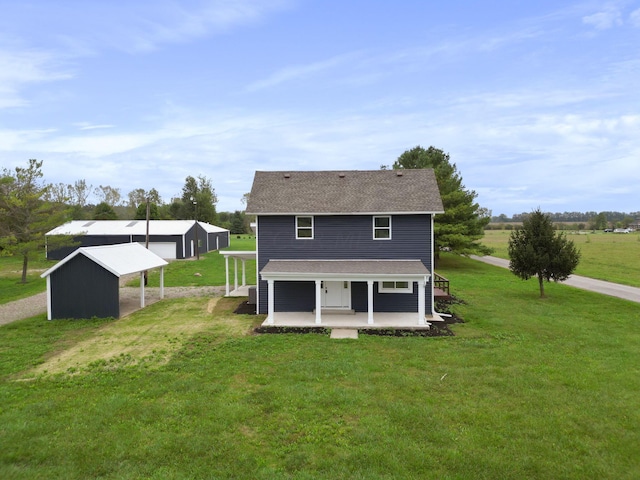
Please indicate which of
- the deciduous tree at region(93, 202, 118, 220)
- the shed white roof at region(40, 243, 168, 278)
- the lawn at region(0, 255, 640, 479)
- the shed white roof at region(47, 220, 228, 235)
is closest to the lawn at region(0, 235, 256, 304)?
the shed white roof at region(47, 220, 228, 235)

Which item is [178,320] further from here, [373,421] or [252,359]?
[373,421]

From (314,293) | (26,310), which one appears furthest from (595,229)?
(26,310)

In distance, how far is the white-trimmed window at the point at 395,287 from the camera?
1627 centimetres

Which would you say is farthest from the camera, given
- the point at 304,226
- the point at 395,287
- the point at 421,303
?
the point at 304,226

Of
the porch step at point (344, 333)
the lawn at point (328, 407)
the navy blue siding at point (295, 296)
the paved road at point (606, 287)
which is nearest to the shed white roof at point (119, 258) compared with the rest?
the lawn at point (328, 407)

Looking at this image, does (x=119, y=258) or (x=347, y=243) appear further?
(x=119, y=258)

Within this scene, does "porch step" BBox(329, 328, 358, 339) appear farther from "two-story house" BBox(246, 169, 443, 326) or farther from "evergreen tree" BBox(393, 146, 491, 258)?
"evergreen tree" BBox(393, 146, 491, 258)

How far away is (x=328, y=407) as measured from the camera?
26.5ft

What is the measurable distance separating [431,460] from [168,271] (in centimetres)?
2963

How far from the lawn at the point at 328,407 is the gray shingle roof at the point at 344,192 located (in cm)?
576

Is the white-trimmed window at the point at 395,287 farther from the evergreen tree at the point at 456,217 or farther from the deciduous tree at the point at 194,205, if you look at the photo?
the deciduous tree at the point at 194,205

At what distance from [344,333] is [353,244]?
4.42 metres

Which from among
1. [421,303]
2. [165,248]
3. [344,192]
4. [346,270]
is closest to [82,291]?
[346,270]

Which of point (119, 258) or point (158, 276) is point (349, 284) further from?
point (158, 276)
